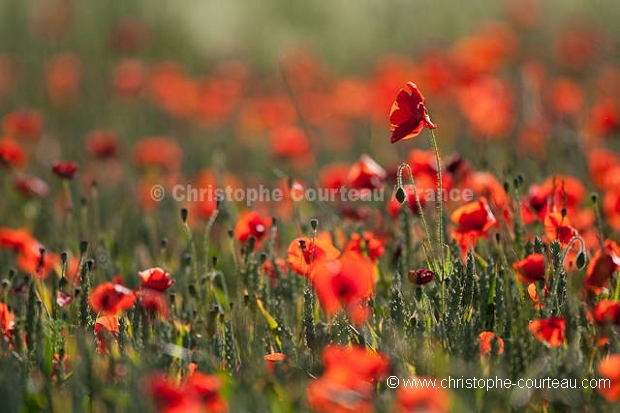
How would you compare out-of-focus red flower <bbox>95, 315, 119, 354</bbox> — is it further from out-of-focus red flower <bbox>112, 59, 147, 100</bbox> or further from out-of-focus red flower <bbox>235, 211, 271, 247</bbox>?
out-of-focus red flower <bbox>112, 59, 147, 100</bbox>

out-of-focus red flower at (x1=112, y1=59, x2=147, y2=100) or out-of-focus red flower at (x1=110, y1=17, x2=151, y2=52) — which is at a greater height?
out-of-focus red flower at (x1=110, y1=17, x2=151, y2=52)

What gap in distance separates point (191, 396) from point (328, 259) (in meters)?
0.64

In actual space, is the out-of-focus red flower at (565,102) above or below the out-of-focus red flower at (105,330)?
above

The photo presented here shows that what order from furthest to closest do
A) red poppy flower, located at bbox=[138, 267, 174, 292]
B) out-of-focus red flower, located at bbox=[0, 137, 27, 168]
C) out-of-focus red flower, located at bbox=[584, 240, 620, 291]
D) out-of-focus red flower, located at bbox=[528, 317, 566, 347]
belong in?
out-of-focus red flower, located at bbox=[0, 137, 27, 168] → red poppy flower, located at bbox=[138, 267, 174, 292] → out-of-focus red flower, located at bbox=[584, 240, 620, 291] → out-of-focus red flower, located at bbox=[528, 317, 566, 347]

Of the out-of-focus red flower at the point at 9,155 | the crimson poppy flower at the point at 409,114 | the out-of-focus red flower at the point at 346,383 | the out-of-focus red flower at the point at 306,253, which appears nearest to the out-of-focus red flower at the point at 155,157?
the out-of-focus red flower at the point at 9,155

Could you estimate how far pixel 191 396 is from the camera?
1.54 metres

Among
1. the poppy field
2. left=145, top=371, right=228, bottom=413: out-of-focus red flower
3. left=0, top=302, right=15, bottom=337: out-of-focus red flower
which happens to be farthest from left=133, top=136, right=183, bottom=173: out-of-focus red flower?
left=145, top=371, right=228, bottom=413: out-of-focus red flower

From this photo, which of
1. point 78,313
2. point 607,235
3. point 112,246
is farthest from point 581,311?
point 112,246

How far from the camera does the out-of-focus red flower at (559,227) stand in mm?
2316

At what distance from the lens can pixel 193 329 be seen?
7.54 ft

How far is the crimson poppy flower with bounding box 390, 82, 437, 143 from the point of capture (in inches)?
85.7

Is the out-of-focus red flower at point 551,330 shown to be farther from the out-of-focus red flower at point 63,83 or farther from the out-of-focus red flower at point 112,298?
the out-of-focus red flower at point 63,83

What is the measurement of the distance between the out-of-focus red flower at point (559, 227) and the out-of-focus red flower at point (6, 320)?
1.22m

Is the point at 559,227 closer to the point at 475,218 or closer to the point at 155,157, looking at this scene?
the point at 475,218
